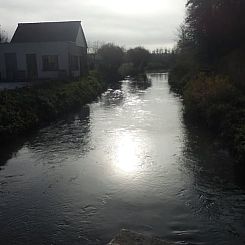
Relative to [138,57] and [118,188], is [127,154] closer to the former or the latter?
[118,188]

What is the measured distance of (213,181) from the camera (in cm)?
1011

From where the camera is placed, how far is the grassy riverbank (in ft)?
53.2

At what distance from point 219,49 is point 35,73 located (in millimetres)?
18510

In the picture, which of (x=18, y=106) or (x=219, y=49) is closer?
(x=18, y=106)

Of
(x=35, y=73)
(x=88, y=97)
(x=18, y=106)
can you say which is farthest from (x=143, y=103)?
(x=35, y=73)

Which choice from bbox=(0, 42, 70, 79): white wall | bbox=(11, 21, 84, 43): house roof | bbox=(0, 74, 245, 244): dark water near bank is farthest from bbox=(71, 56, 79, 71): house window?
bbox=(0, 74, 245, 244): dark water near bank

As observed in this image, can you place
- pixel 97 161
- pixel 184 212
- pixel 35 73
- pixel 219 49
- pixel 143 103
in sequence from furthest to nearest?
pixel 35 73
pixel 143 103
pixel 219 49
pixel 97 161
pixel 184 212

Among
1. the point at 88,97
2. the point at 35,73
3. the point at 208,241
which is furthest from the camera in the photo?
the point at 35,73

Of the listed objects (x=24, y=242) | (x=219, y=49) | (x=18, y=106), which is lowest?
(x=24, y=242)

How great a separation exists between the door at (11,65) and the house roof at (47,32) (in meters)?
3.84

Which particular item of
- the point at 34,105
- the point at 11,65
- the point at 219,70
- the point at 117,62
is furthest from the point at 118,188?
the point at 117,62

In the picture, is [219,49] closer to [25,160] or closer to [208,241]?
[25,160]

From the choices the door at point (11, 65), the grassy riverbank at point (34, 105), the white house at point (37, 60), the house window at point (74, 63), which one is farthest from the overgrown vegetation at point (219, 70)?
the door at point (11, 65)

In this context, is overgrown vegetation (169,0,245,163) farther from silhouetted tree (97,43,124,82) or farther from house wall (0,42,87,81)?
silhouetted tree (97,43,124,82)
